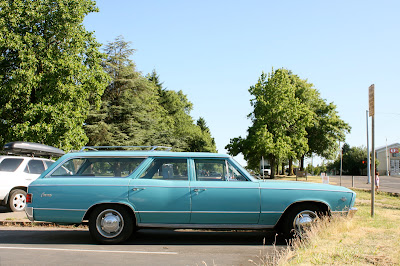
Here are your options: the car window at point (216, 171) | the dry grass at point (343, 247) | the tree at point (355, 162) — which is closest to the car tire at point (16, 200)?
the car window at point (216, 171)

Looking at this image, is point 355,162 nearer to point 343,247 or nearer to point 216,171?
point 216,171

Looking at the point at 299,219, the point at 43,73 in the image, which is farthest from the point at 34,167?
the point at 43,73

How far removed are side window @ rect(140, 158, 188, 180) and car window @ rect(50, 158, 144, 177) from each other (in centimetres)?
28

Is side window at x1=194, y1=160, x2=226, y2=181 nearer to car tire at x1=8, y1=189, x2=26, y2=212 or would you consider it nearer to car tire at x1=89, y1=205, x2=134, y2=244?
car tire at x1=89, y1=205, x2=134, y2=244

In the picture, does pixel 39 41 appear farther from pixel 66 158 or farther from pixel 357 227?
pixel 357 227

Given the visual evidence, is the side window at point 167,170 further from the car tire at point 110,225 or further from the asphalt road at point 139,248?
the asphalt road at point 139,248

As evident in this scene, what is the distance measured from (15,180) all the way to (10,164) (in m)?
0.65

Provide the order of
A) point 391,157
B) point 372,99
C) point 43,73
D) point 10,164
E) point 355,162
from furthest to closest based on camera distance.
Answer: point 391,157
point 355,162
point 43,73
point 10,164
point 372,99

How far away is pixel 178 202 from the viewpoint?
7.99 meters

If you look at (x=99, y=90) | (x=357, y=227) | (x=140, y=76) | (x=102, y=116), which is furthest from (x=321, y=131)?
(x=357, y=227)

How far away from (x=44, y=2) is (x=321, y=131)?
45955 millimetres

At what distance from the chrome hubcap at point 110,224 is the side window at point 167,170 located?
0.90 metres

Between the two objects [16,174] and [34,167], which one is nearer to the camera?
[16,174]

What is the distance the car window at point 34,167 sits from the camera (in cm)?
1453
